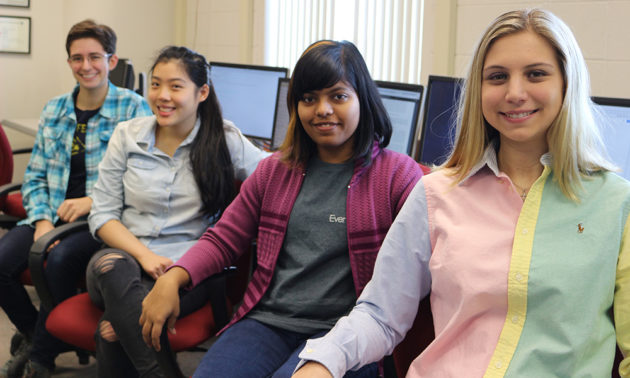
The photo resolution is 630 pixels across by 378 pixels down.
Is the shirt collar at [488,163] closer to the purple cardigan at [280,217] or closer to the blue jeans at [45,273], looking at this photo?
the purple cardigan at [280,217]

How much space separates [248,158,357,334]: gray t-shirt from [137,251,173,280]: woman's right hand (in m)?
0.44

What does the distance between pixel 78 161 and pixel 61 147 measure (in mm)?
88

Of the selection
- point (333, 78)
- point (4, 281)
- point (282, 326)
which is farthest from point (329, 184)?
point (4, 281)

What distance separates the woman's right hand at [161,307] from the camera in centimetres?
157

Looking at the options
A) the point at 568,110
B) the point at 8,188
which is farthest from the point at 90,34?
the point at 568,110

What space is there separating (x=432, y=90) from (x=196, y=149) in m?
0.87

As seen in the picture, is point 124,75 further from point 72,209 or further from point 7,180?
point 72,209

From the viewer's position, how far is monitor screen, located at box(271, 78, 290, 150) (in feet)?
9.94

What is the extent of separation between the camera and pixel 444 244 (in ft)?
3.91

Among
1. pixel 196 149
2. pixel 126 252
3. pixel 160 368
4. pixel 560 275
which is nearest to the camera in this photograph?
pixel 560 275

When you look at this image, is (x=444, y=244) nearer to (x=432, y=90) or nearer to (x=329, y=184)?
(x=329, y=184)

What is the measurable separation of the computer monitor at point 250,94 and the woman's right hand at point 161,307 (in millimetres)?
Answer: 1618

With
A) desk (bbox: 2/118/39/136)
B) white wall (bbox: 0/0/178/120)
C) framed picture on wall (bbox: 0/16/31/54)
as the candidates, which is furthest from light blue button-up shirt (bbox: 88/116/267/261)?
framed picture on wall (bbox: 0/16/31/54)

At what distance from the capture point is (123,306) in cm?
180
